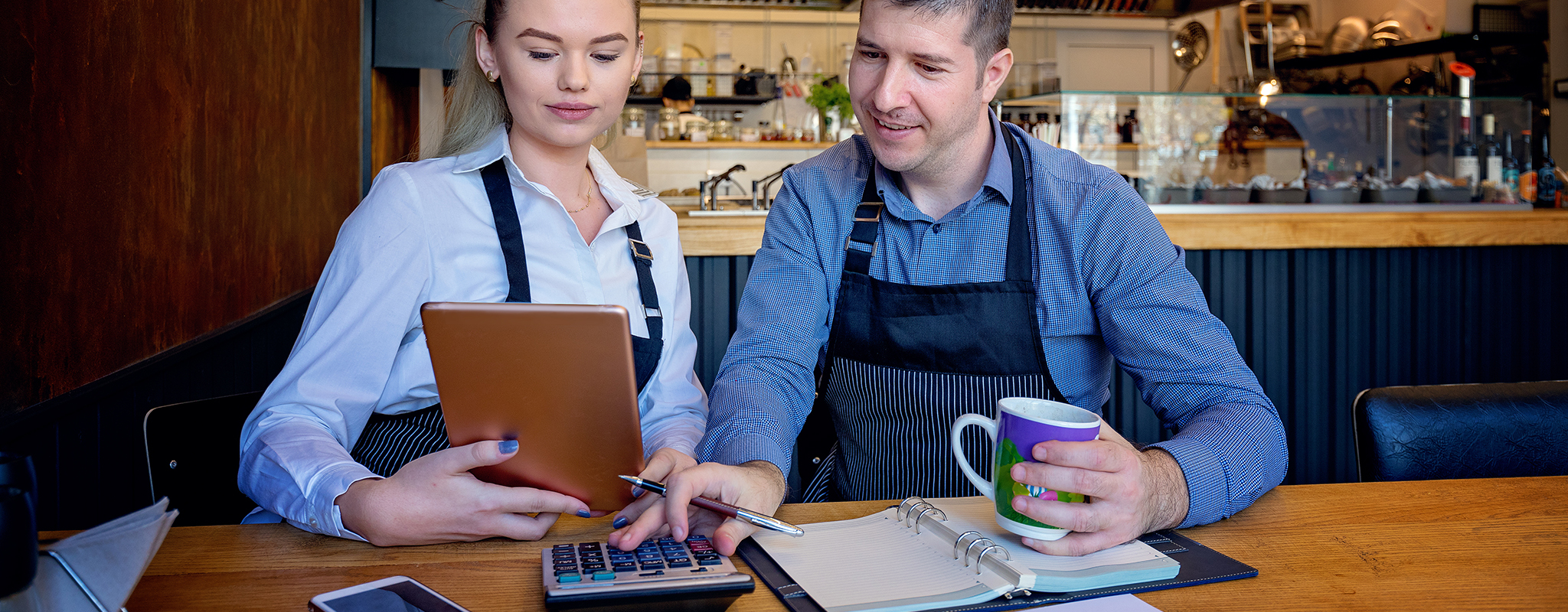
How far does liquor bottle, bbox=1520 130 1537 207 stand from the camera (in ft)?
10.6

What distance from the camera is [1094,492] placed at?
813 mm

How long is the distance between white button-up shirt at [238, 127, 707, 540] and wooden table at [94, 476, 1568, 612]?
118mm

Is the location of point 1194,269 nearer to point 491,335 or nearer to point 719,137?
point 491,335

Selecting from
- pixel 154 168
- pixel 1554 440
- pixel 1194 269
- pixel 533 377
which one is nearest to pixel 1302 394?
pixel 1194 269

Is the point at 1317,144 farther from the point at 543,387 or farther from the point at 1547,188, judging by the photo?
the point at 543,387

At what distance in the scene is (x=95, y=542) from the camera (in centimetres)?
59

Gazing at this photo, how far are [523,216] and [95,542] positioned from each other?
0.75 m

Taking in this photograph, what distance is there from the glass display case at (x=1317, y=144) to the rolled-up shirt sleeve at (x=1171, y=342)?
2.11m

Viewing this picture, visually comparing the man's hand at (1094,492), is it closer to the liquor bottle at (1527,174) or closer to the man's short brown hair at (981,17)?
the man's short brown hair at (981,17)

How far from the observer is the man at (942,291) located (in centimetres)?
118

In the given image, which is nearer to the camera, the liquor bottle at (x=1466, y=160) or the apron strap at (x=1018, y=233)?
the apron strap at (x=1018, y=233)

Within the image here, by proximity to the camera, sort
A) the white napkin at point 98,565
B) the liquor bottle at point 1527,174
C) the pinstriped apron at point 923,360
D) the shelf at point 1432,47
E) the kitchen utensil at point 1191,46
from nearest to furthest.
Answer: the white napkin at point 98,565, the pinstriped apron at point 923,360, the liquor bottle at point 1527,174, the shelf at point 1432,47, the kitchen utensil at point 1191,46

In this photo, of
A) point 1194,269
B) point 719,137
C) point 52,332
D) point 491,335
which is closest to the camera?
point 491,335

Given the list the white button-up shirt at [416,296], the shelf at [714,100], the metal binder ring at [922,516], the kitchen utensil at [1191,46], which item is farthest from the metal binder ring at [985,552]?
the kitchen utensil at [1191,46]
